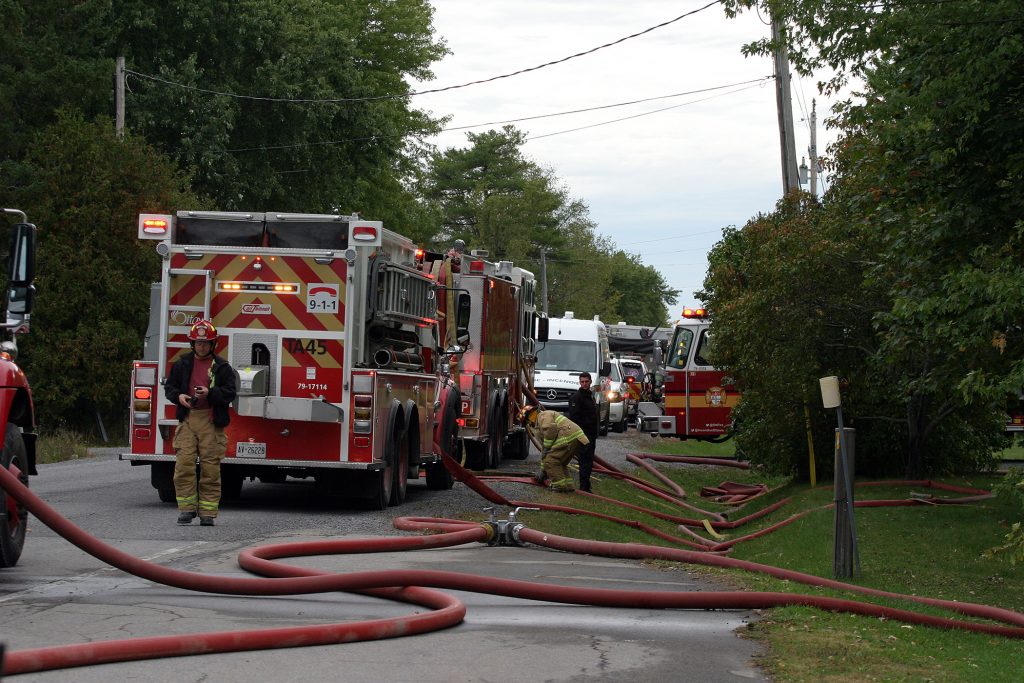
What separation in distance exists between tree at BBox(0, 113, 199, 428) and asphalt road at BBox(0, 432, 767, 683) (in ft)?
56.0

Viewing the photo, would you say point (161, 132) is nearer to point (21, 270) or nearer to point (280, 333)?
point (280, 333)

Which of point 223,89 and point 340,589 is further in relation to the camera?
point 223,89

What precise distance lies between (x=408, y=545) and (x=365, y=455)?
3.44 meters

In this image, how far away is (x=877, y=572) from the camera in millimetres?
12680

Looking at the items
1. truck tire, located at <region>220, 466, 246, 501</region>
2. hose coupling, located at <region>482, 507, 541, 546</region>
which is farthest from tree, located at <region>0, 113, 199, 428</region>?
hose coupling, located at <region>482, 507, 541, 546</region>

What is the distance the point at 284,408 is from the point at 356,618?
6065mm

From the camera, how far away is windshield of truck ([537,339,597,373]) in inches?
1308

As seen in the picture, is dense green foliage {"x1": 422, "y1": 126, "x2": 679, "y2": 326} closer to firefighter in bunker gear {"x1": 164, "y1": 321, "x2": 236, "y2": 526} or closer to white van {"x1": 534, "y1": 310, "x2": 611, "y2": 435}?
white van {"x1": 534, "y1": 310, "x2": 611, "y2": 435}

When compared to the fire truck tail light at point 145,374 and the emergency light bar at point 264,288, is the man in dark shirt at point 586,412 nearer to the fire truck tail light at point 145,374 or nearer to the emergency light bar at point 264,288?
the emergency light bar at point 264,288

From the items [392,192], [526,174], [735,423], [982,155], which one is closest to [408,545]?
[982,155]

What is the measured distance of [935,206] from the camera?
13.7 m

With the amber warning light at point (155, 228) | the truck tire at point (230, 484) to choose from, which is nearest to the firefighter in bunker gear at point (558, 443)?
the truck tire at point (230, 484)

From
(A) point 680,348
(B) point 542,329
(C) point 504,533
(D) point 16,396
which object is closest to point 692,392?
(A) point 680,348

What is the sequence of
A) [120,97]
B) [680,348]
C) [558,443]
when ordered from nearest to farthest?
1. [558,443]
2. [680,348]
3. [120,97]
